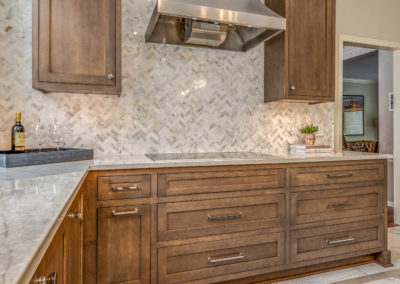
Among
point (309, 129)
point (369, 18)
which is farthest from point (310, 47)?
point (369, 18)

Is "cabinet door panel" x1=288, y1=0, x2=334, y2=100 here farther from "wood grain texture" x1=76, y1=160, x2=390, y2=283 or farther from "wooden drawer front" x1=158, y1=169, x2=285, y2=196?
"wooden drawer front" x1=158, y1=169, x2=285, y2=196

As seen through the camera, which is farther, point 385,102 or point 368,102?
point 368,102

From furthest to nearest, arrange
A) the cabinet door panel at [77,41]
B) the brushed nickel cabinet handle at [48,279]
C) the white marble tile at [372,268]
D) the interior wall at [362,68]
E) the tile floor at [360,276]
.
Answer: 1. the interior wall at [362,68]
2. the white marble tile at [372,268]
3. the tile floor at [360,276]
4. the cabinet door panel at [77,41]
5. the brushed nickel cabinet handle at [48,279]

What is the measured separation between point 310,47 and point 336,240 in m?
1.65

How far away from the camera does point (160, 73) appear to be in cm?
233

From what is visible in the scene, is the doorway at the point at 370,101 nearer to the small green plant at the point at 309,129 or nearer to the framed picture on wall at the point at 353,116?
the framed picture on wall at the point at 353,116

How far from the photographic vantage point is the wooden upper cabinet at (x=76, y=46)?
5.65 feet

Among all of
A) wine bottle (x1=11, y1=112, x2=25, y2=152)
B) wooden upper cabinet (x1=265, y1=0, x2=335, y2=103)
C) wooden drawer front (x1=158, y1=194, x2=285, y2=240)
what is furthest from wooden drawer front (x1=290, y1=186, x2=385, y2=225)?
wine bottle (x1=11, y1=112, x2=25, y2=152)

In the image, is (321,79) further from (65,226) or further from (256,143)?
(65,226)

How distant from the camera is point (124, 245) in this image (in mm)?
1666

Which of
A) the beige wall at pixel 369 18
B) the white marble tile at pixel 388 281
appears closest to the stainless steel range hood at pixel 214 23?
the beige wall at pixel 369 18

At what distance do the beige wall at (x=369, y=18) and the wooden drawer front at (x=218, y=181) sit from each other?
6.69 ft

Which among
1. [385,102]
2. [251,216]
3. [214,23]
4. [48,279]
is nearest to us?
[48,279]

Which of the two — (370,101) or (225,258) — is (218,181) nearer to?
(225,258)
